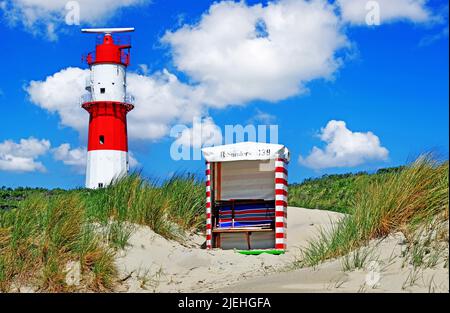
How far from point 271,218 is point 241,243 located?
84 cm

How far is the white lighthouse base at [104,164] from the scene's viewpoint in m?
34.1

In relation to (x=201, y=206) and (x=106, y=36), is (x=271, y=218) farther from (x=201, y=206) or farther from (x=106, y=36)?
(x=106, y=36)

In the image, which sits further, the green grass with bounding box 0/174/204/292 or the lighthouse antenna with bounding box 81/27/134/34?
the lighthouse antenna with bounding box 81/27/134/34

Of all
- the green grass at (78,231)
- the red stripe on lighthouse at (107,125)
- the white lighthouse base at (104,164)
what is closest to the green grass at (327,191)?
the green grass at (78,231)

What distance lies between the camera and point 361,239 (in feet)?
36.7

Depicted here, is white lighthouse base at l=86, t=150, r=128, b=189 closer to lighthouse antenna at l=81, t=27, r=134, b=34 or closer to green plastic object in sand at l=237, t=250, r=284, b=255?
lighthouse antenna at l=81, t=27, r=134, b=34

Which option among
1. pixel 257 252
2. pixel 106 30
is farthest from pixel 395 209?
pixel 106 30

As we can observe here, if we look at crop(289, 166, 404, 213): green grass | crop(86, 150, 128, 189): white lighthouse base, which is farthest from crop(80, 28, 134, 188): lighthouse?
crop(289, 166, 404, 213): green grass

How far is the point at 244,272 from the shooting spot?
1198cm

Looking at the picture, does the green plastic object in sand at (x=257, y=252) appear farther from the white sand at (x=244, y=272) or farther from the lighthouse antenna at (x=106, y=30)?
the lighthouse antenna at (x=106, y=30)

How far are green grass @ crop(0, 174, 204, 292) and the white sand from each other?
0.38 meters

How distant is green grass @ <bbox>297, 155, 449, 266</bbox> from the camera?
11.0m

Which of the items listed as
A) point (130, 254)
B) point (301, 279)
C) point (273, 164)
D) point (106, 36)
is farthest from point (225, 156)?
point (106, 36)

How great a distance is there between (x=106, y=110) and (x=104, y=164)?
2906 millimetres
